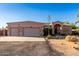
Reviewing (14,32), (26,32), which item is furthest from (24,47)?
(26,32)

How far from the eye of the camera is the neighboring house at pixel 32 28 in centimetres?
1564

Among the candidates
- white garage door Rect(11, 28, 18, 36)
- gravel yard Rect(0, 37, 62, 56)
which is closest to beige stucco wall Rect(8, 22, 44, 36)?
white garage door Rect(11, 28, 18, 36)

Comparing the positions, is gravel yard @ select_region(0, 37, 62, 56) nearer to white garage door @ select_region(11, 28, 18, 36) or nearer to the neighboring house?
white garage door @ select_region(11, 28, 18, 36)

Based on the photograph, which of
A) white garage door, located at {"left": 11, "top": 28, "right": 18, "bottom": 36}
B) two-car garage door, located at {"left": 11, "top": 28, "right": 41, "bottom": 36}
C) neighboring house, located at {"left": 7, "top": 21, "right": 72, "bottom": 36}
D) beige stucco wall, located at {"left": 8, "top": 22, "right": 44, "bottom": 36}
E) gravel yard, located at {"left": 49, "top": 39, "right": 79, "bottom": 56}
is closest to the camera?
gravel yard, located at {"left": 49, "top": 39, "right": 79, "bottom": 56}

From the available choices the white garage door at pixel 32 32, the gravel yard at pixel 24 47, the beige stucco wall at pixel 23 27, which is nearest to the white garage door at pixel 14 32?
the beige stucco wall at pixel 23 27

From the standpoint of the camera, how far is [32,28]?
17.4 m

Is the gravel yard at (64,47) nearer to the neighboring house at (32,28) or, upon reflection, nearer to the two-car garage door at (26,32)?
the neighboring house at (32,28)

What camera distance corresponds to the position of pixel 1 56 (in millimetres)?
12430

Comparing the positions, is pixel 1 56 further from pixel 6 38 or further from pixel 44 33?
pixel 44 33

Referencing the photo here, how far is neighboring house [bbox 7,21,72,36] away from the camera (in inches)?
616

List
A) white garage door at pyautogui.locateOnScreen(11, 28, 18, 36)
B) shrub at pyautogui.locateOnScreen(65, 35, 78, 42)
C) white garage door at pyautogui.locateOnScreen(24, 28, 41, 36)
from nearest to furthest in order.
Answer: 1. shrub at pyautogui.locateOnScreen(65, 35, 78, 42)
2. white garage door at pyautogui.locateOnScreen(11, 28, 18, 36)
3. white garage door at pyautogui.locateOnScreen(24, 28, 41, 36)

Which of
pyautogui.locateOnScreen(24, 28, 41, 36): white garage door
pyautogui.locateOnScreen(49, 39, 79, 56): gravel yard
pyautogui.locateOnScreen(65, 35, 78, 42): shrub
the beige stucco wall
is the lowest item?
pyautogui.locateOnScreen(49, 39, 79, 56): gravel yard

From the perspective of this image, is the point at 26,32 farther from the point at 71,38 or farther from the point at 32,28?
the point at 71,38

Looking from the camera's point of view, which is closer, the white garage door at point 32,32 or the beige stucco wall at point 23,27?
the beige stucco wall at point 23,27
